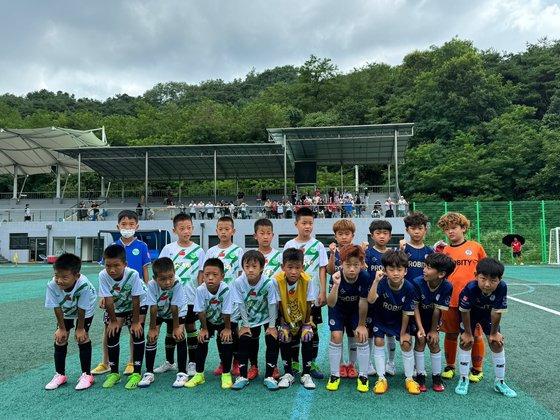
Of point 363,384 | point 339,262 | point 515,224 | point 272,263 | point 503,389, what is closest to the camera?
point 503,389

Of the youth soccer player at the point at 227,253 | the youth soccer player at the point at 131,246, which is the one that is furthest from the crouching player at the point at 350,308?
the youth soccer player at the point at 131,246

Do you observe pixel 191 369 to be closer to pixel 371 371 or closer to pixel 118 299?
pixel 118 299

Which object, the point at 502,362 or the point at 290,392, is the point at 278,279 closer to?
the point at 290,392

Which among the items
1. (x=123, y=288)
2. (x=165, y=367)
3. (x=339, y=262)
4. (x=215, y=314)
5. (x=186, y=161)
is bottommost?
(x=165, y=367)

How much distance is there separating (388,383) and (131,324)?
247 cm

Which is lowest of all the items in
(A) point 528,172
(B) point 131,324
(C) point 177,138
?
(B) point 131,324

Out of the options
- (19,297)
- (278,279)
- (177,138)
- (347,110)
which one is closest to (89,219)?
(19,297)

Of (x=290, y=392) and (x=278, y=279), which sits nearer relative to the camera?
(x=290, y=392)

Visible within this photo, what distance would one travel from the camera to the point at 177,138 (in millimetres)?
45312

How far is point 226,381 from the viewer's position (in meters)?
3.93

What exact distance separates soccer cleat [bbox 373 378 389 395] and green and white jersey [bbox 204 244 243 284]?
175 centimetres

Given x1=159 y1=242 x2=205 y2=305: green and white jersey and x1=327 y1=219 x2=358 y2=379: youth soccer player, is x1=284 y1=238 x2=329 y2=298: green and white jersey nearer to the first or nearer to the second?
x1=327 y1=219 x2=358 y2=379: youth soccer player

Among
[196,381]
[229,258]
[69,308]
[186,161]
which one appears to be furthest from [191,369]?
[186,161]

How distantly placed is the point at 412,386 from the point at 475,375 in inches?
30.3
